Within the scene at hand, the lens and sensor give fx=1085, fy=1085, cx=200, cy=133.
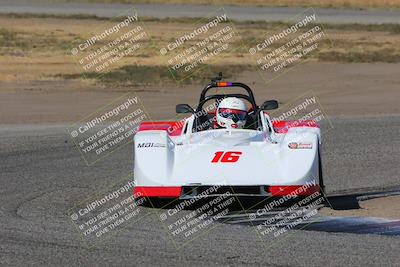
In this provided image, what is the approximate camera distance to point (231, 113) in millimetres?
14320

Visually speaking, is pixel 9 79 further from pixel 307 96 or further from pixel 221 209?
pixel 221 209

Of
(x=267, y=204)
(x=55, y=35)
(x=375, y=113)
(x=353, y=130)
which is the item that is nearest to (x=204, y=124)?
(x=267, y=204)

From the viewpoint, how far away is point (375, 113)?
2448 cm

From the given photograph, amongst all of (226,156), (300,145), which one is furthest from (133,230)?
(300,145)

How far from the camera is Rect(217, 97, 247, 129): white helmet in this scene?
14266 millimetres

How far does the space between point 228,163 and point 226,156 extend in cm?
22

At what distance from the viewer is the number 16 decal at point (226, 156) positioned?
41.8 feet

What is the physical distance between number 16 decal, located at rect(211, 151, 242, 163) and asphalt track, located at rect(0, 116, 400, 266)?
3.26 feet

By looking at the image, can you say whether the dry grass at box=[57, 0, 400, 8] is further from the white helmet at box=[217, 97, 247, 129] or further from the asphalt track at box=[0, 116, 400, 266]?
the white helmet at box=[217, 97, 247, 129]

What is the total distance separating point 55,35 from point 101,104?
1614 cm

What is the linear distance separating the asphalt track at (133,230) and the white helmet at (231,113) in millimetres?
1678
